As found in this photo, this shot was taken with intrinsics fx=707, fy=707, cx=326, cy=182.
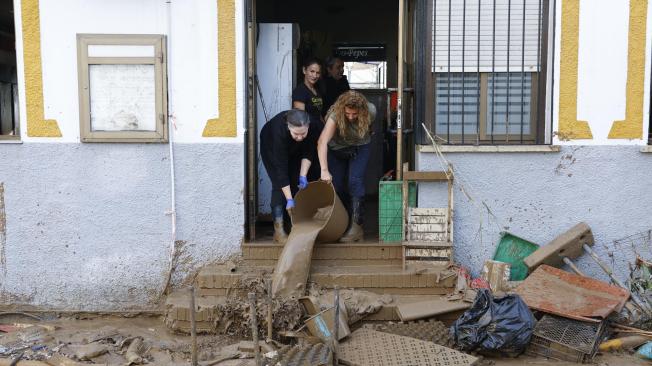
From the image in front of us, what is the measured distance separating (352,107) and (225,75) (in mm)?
1222

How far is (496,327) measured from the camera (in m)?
5.38

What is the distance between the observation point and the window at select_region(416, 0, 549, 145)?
665cm

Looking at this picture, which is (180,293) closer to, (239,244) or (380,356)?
(239,244)

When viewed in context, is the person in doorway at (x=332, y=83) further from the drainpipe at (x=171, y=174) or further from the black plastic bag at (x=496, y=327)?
the black plastic bag at (x=496, y=327)

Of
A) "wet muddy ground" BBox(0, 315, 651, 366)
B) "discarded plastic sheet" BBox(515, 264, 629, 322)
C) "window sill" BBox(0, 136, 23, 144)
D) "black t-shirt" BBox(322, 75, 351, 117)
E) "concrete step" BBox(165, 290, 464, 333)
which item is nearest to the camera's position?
"wet muddy ground" BBox(0, 315, 651, 366)

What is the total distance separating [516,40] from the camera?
667cm

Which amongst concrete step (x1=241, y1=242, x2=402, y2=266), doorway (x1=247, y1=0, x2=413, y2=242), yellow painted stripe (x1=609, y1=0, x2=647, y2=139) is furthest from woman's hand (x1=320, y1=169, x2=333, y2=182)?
yellow painted stripe (x1=609, y1=0, x2=647, y2=139)

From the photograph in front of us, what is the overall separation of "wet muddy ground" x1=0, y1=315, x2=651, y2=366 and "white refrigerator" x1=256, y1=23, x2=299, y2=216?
2048 mm

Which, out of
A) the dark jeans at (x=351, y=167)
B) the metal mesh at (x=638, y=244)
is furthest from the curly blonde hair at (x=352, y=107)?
the metal mesh at (x=638, y=244)

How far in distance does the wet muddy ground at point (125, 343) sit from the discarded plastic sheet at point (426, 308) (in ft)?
1.82

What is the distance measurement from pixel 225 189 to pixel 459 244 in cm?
226

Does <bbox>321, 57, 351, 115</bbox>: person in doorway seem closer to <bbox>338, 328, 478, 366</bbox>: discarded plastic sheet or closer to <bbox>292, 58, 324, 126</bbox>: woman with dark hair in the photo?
<bbox>292, 58, 324, 126</bbox>: woman with dark hair

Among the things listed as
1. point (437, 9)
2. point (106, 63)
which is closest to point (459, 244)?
point (437, 9)

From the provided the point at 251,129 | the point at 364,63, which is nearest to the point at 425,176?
the point at 251,129
